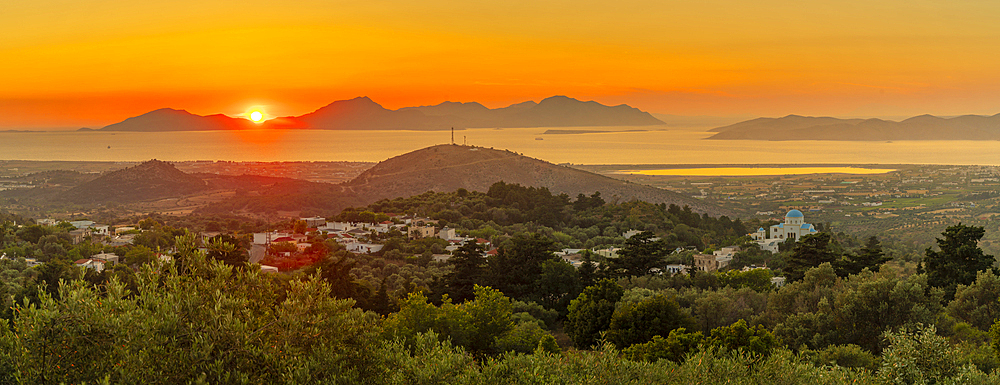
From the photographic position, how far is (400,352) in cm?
745

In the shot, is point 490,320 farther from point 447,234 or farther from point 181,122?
point 181,122

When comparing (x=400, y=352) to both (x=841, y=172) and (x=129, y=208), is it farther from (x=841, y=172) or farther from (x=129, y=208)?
(x=841, y=172)

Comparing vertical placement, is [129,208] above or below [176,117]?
below

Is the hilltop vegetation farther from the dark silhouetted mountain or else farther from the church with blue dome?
the dark silhouetted mountain

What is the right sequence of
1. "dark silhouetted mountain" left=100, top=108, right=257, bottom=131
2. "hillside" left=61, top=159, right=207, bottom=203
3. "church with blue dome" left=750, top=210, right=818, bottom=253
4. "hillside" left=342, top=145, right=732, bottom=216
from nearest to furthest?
"church with blue dome" left=750, top=210, right=818, bottom=253 < "hillside" left=342, top=145, right=732, bottom=216 < "hillside" left=61, top=159, right=207, bottom=203 < "dark silhouetted mountain" left=100, top=108, right=257, bottom=131

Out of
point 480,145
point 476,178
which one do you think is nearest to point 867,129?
point 480,145

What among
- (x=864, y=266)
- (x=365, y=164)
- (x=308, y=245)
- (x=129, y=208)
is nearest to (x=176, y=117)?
(x=365, y=164)

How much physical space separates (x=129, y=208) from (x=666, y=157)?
10167 cm

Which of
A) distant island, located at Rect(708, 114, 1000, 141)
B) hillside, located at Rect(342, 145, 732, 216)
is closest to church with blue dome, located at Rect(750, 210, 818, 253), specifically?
hillside, located at Rect(342, 145, 732, 216)

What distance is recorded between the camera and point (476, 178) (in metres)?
77.9

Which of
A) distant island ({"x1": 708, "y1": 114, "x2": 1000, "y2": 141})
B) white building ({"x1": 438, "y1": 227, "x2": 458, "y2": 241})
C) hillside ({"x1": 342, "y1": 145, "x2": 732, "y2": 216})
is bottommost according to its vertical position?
white building ({"x1": 438, "y1": 227, "x2": 458, "y2": 241})

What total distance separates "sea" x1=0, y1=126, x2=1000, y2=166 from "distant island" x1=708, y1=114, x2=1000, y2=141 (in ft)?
6.15

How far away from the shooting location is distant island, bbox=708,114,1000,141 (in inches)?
6319

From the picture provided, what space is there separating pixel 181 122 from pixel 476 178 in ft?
445
